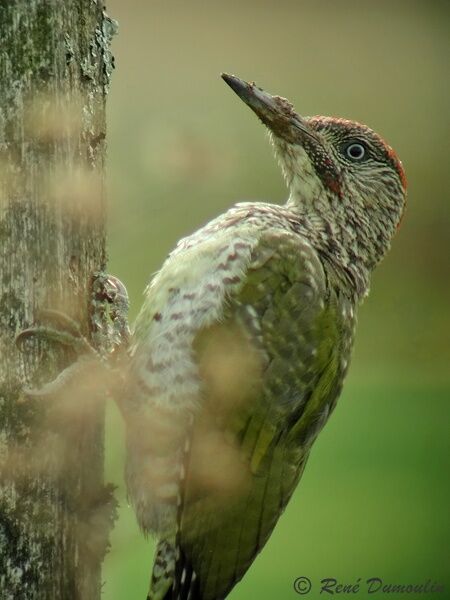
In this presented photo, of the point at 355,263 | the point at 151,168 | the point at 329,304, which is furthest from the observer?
the point at 151,168

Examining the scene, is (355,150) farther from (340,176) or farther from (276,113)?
(276,113)

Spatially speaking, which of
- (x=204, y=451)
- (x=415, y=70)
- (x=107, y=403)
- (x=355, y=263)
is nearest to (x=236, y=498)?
(x=204, y=451)

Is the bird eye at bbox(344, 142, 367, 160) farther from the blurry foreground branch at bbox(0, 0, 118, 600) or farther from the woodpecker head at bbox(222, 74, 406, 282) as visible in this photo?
the blurry foreground branch at bbox(0, 0, 118, 600)

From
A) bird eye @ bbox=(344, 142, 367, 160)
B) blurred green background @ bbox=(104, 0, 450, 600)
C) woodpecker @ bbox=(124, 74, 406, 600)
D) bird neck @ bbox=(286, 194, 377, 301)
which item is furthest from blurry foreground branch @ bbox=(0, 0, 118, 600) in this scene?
blurred green background @ bbox=(104, 0, 450, 600)

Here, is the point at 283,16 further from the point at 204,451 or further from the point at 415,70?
the point at 204,451
